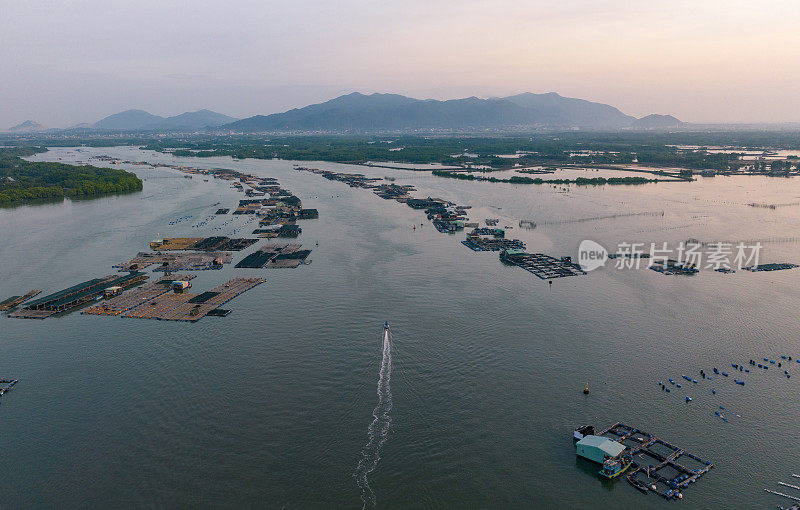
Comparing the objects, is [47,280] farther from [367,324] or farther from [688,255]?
[688,255]

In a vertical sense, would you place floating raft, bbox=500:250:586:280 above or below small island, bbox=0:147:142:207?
below

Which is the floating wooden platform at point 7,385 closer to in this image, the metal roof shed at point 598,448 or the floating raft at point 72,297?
the floating raft at point 72,297

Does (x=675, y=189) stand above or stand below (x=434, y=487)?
above

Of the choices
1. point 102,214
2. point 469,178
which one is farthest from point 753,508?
point 469,178

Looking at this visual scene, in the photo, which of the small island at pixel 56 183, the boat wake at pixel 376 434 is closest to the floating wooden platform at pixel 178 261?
the boat wake at pixel 376 434

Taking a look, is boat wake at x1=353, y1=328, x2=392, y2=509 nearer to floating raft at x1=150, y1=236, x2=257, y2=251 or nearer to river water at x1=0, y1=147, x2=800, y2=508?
river water at x1=0, y1=147, x2=800, y2=508

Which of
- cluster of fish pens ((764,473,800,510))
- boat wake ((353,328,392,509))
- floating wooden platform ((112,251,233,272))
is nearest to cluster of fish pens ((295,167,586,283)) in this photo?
boat wake ((353,328,392,509))
